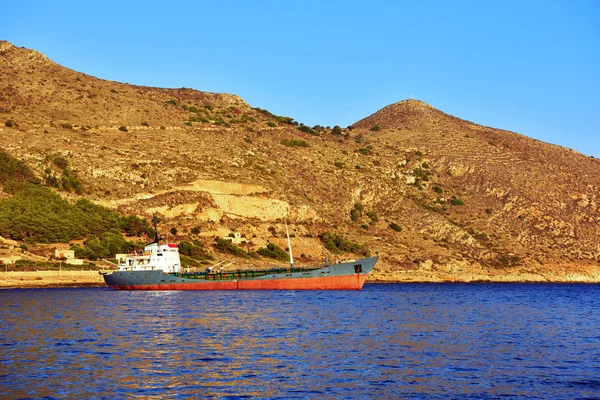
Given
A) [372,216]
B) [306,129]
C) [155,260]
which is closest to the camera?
[155,260]

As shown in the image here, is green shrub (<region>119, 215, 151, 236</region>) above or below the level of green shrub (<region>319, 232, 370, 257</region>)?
above

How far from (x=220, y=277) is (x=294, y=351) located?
50.5 m

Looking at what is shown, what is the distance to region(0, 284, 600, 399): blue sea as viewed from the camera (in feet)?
83.0

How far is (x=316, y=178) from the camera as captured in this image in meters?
136

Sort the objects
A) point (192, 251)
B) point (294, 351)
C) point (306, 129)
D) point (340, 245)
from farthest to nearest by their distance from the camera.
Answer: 1. point (306, 129)
2. point (340, 245)
3. point (192, 251)
4. point (294, 351)

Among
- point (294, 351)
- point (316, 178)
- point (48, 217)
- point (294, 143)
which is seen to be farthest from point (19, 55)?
point (294, 351)

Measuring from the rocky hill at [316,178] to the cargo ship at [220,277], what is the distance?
69.3 feet

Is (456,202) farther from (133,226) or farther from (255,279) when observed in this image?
(255,279)

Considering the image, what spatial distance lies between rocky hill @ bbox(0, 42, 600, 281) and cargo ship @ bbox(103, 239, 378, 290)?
69.3 ft

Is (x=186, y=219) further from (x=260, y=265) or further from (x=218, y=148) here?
(x=218, y=148)

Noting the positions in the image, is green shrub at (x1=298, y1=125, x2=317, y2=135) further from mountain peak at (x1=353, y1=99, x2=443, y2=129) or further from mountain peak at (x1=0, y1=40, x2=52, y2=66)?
mountain peak at (x1=0, y1=40, x2=52, y2=66)

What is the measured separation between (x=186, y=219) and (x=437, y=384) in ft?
280

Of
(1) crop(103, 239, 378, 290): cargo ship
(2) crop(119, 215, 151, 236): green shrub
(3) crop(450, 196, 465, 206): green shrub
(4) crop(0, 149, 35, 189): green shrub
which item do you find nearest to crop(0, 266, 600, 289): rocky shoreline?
(1) crop(103, 239, 378, 290): cargo ship

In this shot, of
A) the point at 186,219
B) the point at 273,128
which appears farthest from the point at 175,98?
the point at 186,219
